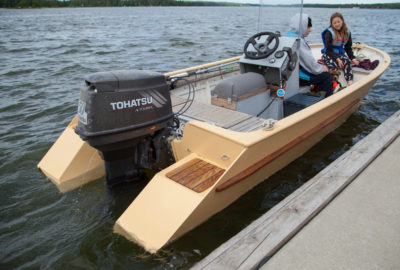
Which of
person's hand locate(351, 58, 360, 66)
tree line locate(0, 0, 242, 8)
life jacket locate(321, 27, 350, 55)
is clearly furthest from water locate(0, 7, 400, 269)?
tree line locate(0, 0, 242, 8)

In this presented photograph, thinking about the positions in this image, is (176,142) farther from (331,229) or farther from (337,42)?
(337,42)

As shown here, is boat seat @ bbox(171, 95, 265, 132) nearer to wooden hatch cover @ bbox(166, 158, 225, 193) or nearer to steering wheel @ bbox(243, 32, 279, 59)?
wooden hatch cover @ bbox(166, 158, 225, 193)

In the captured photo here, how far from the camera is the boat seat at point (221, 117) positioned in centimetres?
299

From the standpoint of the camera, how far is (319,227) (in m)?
2.03

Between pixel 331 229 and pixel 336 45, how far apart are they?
379 cm

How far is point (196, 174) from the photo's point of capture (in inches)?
102

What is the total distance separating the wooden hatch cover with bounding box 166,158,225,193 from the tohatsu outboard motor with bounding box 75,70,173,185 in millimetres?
332

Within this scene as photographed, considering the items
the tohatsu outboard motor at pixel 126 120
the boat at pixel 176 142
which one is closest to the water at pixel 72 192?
the boat at pixel 176 142

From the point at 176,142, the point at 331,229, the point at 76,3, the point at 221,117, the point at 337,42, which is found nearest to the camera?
the point at 331,229

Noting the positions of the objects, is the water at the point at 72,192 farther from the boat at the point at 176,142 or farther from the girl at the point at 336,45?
the girl at the point at 336,45

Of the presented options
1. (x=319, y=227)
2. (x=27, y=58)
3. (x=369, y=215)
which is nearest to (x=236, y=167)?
(x=319, y=227)

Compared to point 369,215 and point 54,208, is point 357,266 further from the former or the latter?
point 54,208

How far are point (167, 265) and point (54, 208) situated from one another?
1.34m

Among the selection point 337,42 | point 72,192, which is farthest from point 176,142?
point 337,42
